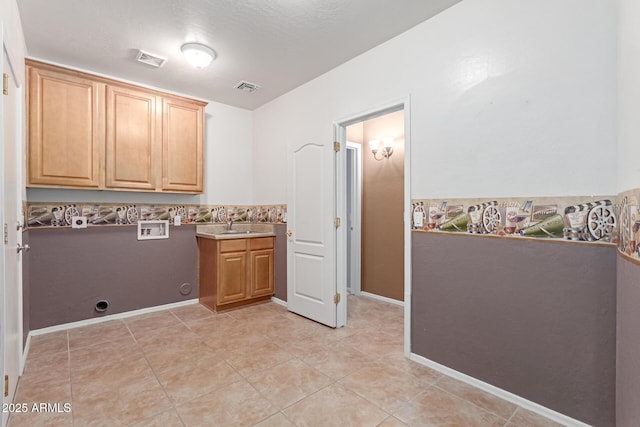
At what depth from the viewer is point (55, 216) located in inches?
116

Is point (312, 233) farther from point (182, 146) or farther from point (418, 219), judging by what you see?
point (182, 146)

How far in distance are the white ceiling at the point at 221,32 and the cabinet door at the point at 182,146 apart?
0.37 meters

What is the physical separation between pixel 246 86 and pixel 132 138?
133 cm

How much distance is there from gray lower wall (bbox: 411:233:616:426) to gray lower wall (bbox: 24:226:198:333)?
9.32ft

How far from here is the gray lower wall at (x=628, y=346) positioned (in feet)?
3.66

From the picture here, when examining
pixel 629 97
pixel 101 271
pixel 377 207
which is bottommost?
pixel 101 271

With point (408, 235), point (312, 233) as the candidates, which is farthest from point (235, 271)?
point (408, 235)

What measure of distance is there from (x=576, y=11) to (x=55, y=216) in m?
4.31

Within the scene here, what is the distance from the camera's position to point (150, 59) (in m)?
2.79

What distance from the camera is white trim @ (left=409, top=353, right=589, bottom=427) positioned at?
1.63 m

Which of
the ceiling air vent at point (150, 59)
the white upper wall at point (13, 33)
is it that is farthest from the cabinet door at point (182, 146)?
the white upper wall at point (13, 33)

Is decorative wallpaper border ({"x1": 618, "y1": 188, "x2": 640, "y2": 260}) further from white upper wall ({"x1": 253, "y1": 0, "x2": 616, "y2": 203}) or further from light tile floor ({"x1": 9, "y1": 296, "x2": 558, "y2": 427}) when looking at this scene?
light tile floor ({"x1": 9, "y1": 296, "x2": 558, "y2": 427})

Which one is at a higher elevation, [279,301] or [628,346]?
[628,346]

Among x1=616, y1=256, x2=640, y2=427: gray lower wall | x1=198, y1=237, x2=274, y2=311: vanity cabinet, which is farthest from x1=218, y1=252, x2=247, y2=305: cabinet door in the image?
x1=616, y1=256, x2=640, y2=427: gray lower wall
